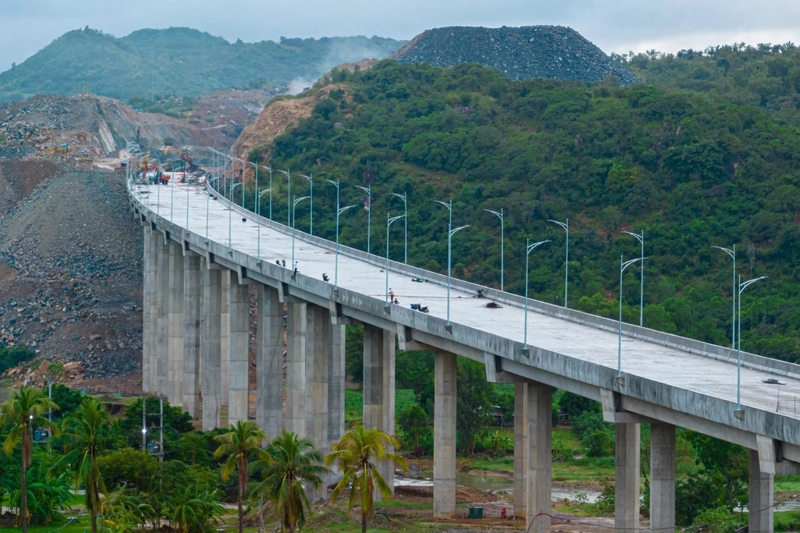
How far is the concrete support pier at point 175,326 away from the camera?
105438 millimetres

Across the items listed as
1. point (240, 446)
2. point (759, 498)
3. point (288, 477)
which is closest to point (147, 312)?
point (240, 446)

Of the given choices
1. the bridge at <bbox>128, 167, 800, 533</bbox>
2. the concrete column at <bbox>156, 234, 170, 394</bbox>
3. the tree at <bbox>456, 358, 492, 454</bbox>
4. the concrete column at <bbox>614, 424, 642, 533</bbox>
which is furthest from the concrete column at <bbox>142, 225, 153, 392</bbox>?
the concrete column at <bbox>614, 424, 642, 533</bbox>

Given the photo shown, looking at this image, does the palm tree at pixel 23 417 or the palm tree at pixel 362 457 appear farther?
the palm tree at pixel 23 417

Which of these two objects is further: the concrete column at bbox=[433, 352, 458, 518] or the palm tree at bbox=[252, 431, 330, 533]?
the concrete column at bbox=[433, 352, 458, 518]

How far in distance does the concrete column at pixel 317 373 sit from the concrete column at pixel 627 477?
22159mm

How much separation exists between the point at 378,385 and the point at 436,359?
941 centimetres

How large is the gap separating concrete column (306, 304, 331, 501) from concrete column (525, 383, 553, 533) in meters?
17.0

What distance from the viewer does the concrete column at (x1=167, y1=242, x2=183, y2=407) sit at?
105m

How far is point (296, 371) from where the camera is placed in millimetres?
81688

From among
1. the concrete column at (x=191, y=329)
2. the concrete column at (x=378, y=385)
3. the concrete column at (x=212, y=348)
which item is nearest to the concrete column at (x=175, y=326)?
the concrete column at (x=191, y=329)

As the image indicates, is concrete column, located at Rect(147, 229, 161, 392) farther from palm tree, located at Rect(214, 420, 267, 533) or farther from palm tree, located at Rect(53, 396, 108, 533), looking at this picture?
palm tree, located at Rect(53, 396, 108, 533)

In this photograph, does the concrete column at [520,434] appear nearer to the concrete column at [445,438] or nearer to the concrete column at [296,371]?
the concrete column at [445,438]

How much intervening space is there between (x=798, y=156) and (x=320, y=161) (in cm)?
4575

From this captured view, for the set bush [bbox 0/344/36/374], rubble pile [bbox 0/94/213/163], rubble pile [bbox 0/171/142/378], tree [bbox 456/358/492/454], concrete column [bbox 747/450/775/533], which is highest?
rubble pile [bbox 0/94/213/163]
